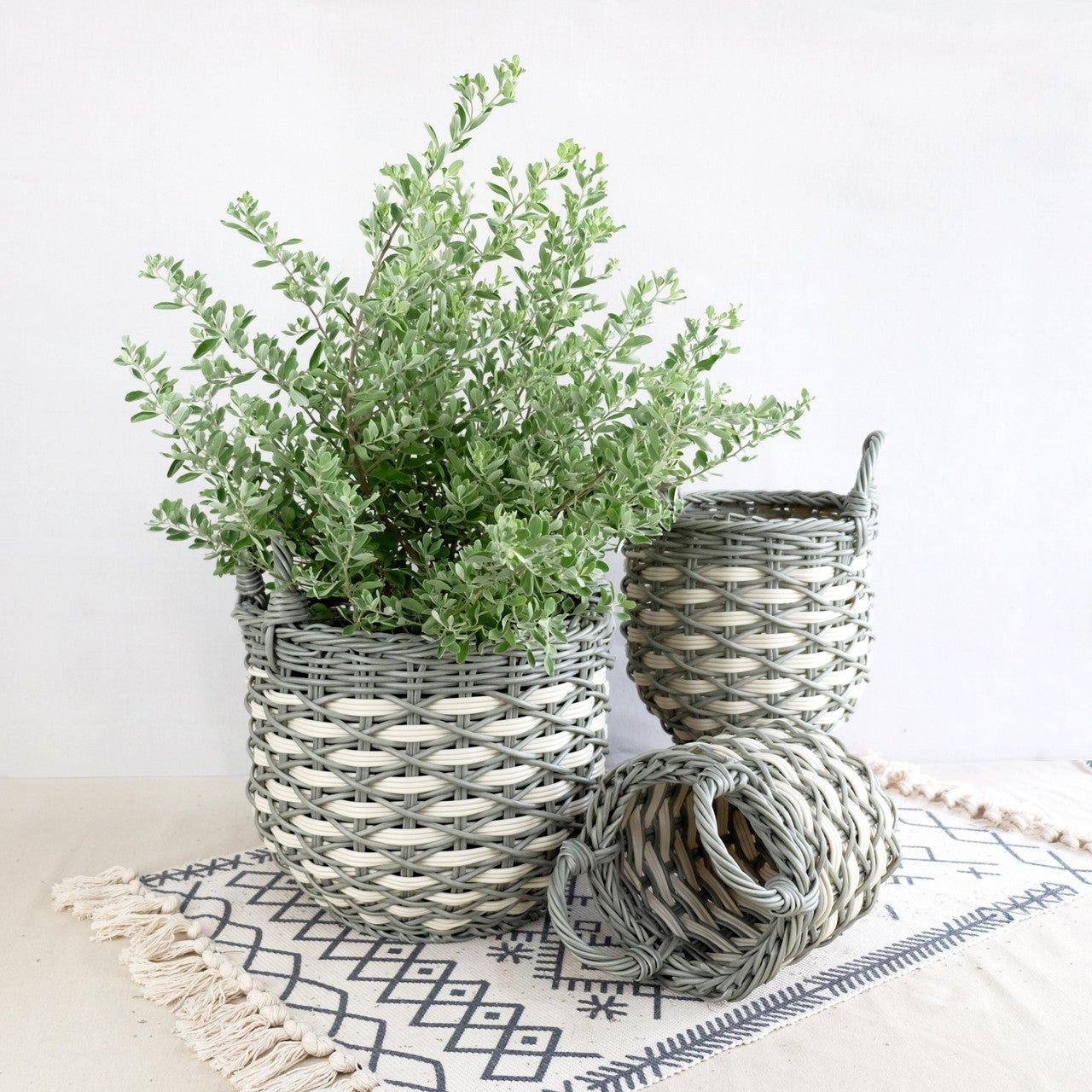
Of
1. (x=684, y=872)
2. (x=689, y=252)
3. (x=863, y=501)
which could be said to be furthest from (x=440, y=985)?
(x=689, y=252)

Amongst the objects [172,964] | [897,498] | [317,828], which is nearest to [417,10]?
[897,498]

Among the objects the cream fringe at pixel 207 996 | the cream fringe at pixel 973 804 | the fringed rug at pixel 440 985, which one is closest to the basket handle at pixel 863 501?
the cream fringe at pixel 973 804

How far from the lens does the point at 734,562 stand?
1.08m

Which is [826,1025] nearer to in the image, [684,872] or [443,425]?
[684,872]

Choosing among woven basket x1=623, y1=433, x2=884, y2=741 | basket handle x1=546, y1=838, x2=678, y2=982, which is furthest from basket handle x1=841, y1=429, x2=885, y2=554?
basket handle x1=546, y1=838, x2=678, y2=982

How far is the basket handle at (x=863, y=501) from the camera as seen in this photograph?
1115mm

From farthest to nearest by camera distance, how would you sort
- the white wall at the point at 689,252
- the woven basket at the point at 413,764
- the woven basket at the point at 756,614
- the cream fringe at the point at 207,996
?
the white wall at the point at 689,252
the woven basket at the point at 756,614
the woven basket at the point at 413,764
the cream fringe at the point at 207,996

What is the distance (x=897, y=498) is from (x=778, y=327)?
308 millimetres

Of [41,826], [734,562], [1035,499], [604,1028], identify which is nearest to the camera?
[604,1028]

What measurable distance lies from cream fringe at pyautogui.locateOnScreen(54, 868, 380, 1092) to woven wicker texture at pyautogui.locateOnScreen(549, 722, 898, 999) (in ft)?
0.69

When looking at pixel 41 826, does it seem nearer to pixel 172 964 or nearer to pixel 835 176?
pixel 172 964

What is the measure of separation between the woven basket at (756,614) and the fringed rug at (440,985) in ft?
0.74

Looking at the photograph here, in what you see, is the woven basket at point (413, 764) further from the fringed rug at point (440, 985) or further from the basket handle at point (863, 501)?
the basket handle at point (863, 501)

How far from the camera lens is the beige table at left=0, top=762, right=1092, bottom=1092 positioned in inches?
28.8
